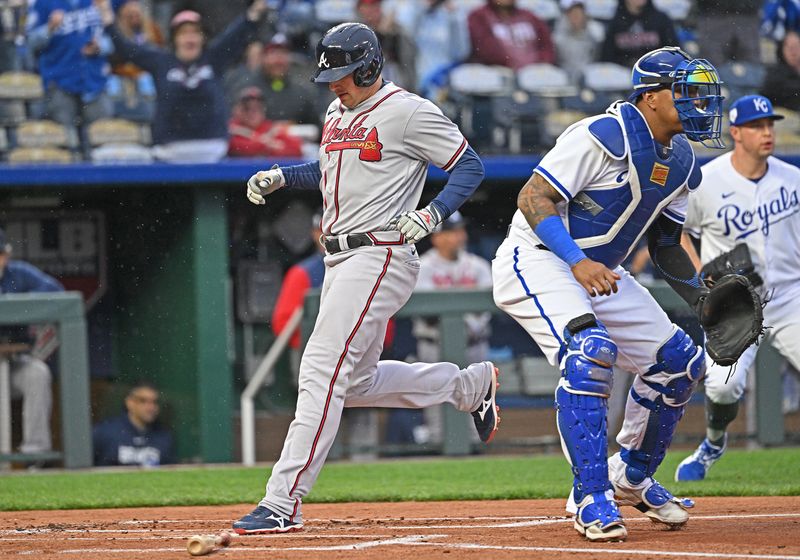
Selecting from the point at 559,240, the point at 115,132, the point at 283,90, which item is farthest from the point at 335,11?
the point at 559,240

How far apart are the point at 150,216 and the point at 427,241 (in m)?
2.60

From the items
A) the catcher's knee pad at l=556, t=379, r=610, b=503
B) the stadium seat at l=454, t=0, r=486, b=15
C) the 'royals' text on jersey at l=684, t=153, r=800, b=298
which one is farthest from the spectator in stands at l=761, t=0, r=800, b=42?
the catcher's knee pad at l=556, t=379, r=610, b=503

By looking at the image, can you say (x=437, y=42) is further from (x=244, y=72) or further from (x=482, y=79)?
(x=244, y=72)

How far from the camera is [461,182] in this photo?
5.32 metres

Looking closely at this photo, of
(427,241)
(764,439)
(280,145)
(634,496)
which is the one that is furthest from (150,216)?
(634,496)

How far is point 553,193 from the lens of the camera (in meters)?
4.83

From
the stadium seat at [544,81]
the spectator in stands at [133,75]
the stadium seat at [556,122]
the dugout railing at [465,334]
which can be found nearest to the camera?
the dugout railing at [465,334]

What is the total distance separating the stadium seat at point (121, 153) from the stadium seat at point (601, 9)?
4.44 meters

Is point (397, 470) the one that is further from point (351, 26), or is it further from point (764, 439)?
point (351, 26)

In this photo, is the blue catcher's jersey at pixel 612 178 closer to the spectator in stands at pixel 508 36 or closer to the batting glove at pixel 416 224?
the batting glove at pixel 416 224

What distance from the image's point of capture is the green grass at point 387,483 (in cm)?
702

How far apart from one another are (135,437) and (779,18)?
7341 millimetres

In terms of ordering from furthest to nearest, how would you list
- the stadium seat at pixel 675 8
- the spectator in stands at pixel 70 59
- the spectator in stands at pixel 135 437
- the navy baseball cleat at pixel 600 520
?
the stadium seat at pixel 675 8
the spectator in stands at pixel 70 59
the spectator in stands at pixel 135 437
the navy baseball cleat at pixel 600 520

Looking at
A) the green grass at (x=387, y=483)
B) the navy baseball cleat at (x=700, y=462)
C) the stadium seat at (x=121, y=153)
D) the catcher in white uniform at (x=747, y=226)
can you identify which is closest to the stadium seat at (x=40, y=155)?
the stadium seat at (x=121, y=153)
